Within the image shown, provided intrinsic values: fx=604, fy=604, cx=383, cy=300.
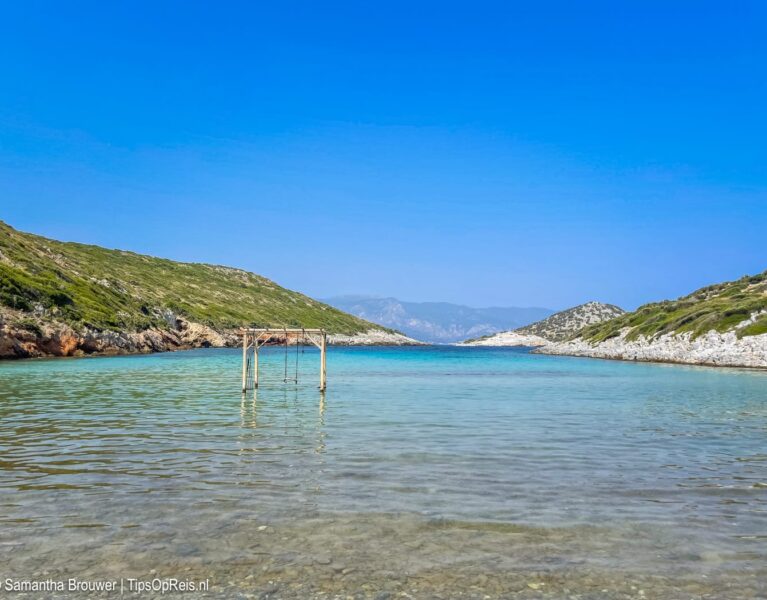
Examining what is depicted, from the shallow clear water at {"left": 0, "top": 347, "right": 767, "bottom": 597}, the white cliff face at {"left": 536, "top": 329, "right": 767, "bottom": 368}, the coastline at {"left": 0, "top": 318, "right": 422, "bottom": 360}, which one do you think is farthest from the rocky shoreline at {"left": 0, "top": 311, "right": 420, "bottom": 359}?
the white cliff face at {"left": 536, "top": 329, "right": 767, "bottom": 368}

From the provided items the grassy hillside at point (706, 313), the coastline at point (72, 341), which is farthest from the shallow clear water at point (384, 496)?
the grassy hillside at point (706, 313)

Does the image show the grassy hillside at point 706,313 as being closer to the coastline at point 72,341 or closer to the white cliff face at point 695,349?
the white cliff face at point 695,349

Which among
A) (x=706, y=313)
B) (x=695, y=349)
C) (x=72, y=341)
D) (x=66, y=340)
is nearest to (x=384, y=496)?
(x=66, y=340)

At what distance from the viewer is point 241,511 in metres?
12.4

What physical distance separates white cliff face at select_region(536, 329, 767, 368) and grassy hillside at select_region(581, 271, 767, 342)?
2.25 meters

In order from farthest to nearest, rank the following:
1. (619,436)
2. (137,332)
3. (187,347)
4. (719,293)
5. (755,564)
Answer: (187,347) < (719,293) < (137,332) < (619,436) < (755,564)

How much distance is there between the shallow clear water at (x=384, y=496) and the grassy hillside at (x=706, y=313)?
7215 centimetres

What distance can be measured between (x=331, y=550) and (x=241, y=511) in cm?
292

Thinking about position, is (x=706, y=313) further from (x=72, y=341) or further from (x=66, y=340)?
(x=66, y=340)

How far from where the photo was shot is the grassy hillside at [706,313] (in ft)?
302

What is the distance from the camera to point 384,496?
13.8m

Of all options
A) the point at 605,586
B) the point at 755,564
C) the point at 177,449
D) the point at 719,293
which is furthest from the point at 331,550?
the point at 719,293

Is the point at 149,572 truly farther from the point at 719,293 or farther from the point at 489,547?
the point at 719,293

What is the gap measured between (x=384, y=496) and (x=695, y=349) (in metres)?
88.7
